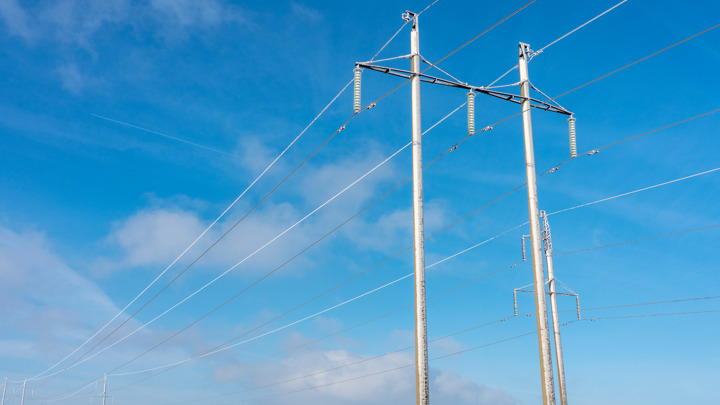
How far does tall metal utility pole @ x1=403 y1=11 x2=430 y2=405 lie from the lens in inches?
738

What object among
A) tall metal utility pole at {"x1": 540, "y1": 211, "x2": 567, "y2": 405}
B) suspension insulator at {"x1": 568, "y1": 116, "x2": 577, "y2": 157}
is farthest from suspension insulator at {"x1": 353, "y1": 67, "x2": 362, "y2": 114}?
tall metal utility pole at {"x1": 540, "y1": 211, "x2": 567, "y2": 405}

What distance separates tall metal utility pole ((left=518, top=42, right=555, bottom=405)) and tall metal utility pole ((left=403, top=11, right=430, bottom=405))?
442 centimetres

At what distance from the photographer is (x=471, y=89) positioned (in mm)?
24812

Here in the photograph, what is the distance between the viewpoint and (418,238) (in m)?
20.3

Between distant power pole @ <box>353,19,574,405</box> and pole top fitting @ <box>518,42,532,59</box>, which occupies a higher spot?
pole top fitting @ <box>518,42,532,59</box>

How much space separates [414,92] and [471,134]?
3.17m

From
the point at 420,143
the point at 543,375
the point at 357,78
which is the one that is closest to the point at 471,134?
the point at 420,143

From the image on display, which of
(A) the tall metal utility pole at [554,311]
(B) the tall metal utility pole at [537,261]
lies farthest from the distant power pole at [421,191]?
(A) the tall metal utility pole at [554,311]

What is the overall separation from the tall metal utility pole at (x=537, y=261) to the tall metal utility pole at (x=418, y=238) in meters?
4.42

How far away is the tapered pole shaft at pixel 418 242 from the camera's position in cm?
1873

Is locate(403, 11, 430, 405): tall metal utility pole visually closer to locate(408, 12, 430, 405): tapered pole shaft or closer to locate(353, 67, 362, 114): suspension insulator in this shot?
locate(408, 12, 430, 405): tapered pole shaft

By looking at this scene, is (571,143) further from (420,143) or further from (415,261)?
(415,261)

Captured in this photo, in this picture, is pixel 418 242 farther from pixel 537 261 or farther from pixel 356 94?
pixel 356 94

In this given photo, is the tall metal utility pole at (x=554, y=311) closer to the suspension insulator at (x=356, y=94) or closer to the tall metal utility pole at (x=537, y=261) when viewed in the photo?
the tall metal utility pole at (x=537, y=261)
